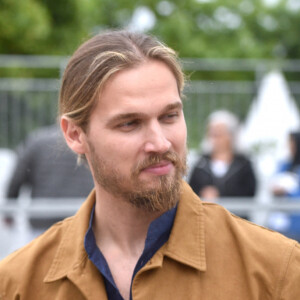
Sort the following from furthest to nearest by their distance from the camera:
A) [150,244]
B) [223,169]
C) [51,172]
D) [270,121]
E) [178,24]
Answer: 1. [178,24]
2. [270,121]
3. [223,169]
4. [51,172]
5. [150,244]

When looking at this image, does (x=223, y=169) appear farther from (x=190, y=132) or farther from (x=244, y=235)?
(x=244, y=235)

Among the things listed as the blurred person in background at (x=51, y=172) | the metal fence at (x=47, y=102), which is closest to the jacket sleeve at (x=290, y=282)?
the blurred person in background at (x=51, y=172)

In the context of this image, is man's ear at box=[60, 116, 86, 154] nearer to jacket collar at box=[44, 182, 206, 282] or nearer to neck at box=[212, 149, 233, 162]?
jacket collar at box=[44, 182, 206, 282]

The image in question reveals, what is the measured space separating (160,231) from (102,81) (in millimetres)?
586

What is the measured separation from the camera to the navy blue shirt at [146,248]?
6.85ft

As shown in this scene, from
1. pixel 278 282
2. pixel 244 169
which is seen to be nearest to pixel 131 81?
pixel 278 282

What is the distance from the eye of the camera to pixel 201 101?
8.51m

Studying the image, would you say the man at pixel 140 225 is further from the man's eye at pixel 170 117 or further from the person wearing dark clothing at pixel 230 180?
the person wearing dark clothing at pixel 230 180

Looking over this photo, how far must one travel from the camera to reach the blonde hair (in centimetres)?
210

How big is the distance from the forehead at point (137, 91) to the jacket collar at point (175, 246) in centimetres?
35

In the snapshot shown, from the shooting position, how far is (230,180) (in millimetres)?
5402

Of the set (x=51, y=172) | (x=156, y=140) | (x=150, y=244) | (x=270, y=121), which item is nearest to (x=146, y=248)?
(x=150, y=244)

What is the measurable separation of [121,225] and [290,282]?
67cm

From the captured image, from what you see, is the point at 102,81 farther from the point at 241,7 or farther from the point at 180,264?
the point at 241,7
